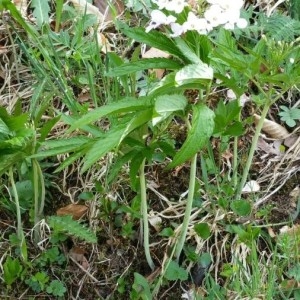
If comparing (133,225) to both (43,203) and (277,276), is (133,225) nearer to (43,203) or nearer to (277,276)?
(43,203)

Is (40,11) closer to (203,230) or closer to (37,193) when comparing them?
(37,193)

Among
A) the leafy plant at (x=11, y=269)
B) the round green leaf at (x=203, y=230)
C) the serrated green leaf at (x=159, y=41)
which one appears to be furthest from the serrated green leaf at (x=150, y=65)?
the leafy plant at (x=11, y=269)

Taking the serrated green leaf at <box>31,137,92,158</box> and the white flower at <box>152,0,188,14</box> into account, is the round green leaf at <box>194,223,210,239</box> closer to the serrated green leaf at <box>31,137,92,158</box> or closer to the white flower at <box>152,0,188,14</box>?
→ the serrated green leaf at <box>31,137,92,158</box>

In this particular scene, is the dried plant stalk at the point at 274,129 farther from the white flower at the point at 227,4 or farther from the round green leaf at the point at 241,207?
the white flower at the point at 227,4

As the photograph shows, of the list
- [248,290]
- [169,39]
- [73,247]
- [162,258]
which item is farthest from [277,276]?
[169,39]

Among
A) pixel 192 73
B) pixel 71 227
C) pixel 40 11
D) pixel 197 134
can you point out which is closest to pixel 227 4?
pixel 192 73

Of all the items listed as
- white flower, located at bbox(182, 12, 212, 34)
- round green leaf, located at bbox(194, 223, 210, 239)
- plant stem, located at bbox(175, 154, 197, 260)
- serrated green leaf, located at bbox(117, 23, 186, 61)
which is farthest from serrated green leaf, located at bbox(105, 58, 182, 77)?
round green leaf, located at bbox(194, 223, 210, 239)
